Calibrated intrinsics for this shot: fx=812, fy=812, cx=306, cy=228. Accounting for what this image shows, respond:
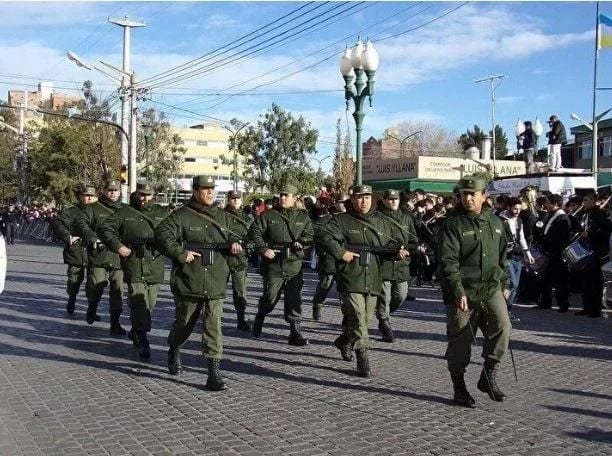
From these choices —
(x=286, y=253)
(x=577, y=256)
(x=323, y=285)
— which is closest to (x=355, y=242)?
(x=286, y=253)

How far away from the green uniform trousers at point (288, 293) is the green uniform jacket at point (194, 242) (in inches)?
84.7

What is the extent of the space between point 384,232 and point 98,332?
4.63 meters

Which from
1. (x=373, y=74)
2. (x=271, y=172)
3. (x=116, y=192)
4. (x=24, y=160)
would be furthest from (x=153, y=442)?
(x=24, y=160)

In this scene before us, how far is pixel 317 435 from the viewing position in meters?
5.95

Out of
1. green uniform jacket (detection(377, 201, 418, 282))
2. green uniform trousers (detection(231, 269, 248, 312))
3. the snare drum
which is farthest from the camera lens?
the snare drum

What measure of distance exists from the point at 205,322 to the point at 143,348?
178cm

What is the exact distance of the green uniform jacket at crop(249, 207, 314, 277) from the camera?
32.6 feet

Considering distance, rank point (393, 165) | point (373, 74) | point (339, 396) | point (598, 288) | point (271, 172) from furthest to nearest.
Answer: point (271, 172), point (393, 165), point (373, 74), point (598, 288), point (339, 396)

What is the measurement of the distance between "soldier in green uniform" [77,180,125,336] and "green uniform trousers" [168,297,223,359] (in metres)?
2.98

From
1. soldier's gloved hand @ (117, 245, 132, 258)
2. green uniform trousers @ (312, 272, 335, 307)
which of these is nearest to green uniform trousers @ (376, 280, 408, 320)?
green uniform trousers @ (312, 272, 335, 307)

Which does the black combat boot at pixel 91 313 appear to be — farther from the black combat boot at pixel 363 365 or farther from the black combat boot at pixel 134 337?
the black combat boot at pixel 363 365

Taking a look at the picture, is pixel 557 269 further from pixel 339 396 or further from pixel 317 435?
pixel 317 435

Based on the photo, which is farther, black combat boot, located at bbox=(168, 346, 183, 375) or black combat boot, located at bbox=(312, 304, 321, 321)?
black combat boot, located at bbox=(312, 304, 321, 321)

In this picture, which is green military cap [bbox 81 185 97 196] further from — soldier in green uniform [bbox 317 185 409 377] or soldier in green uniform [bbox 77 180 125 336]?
soldier in green uniform [bbox 317 185 409 377]
